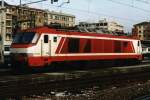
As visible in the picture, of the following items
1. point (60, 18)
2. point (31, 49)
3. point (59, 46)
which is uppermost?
point (60, 18)

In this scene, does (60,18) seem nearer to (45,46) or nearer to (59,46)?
(59,46)

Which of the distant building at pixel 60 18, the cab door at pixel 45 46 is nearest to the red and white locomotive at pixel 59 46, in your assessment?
the cab door at pixel 45 46

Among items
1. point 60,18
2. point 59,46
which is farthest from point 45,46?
Result: point 60,18

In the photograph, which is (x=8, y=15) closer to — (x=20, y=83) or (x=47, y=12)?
(x=47, y=12)

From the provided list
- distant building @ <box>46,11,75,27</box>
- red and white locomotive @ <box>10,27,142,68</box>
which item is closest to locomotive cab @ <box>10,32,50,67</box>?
red and white locomotive @ <box>10,27,142,68</box>

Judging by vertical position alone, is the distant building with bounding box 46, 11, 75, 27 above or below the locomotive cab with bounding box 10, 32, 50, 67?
above

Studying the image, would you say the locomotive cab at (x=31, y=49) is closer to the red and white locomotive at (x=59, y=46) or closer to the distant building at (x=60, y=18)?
the red and white locomotive at (x=59, y=46)

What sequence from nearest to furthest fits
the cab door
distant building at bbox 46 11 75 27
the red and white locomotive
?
the red and white locomotive, the cab door, distant building at bbox 46 11 75 27

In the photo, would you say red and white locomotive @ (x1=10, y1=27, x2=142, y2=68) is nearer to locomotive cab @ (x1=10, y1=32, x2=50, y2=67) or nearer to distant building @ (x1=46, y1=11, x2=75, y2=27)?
locomotive cab @ (x1=10, y1=32, x2=50, y2=67)

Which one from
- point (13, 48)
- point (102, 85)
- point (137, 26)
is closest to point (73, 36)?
point (13, 48)

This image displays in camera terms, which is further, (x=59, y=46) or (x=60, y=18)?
(x=60, y=18)

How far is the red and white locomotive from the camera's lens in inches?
1043

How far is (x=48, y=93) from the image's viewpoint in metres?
16.6

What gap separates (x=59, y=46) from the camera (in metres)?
28.2
